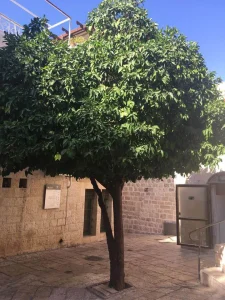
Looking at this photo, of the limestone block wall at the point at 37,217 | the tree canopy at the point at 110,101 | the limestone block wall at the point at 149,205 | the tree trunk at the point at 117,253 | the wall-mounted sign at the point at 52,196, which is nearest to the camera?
the tree canopy at the point at 110,101

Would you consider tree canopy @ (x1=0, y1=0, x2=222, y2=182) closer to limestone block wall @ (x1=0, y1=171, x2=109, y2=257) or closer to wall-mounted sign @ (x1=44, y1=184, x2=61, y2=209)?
limestone block wall @ (x1=0, y1=171, x2=109, y2=257)

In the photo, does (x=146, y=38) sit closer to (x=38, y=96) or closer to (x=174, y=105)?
(x=174, y=105)

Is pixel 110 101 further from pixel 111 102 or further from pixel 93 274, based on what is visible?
pixel 93 274

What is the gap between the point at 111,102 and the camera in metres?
5.01

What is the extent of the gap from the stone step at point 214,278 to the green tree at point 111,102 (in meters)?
2.04

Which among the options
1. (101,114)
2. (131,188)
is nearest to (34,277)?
(101,114)

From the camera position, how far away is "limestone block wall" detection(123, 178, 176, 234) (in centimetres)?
1296

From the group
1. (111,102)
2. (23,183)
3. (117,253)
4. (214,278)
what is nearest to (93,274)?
(117,253)

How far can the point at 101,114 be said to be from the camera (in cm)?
483

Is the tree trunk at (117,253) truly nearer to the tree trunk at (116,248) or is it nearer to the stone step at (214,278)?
the tree trunk at (116,248)

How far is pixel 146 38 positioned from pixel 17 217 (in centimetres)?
682

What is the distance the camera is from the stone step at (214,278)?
19.2 ft

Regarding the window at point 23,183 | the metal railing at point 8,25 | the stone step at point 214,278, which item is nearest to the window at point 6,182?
the window at point 23,183

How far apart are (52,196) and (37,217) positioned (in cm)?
91
